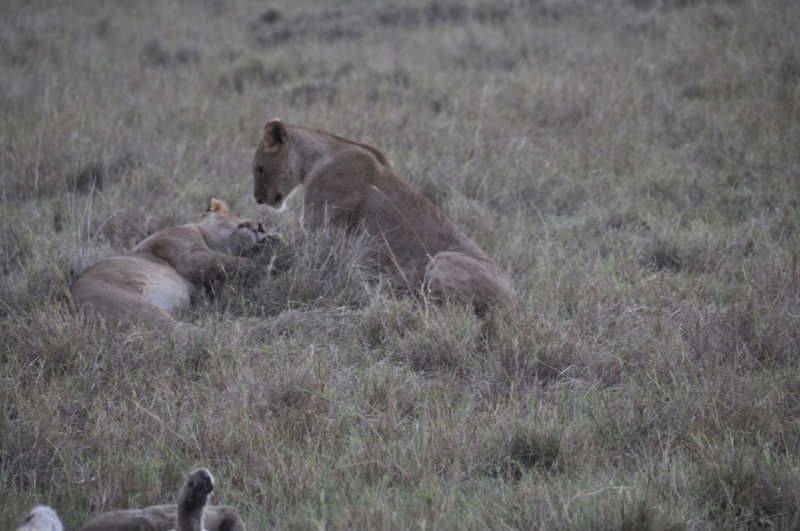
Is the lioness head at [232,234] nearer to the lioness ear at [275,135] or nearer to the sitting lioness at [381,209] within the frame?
the sitting lioness at [381,209]

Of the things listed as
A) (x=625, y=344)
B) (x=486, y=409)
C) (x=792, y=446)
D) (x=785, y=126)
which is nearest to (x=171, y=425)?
(x=486, y=409)

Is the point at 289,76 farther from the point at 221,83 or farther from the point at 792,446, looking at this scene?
the point at 792,446

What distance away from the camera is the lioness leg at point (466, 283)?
15.1 ft

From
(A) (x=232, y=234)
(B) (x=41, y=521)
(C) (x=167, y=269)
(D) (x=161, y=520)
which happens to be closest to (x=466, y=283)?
(A) (x=232, y=234)

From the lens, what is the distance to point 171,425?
3.45m

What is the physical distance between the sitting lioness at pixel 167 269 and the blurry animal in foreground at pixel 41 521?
171 centimetres

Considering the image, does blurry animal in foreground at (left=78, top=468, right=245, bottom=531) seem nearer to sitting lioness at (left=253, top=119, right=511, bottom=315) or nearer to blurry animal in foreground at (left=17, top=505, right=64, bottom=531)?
blurry animal in foreground at (left=17, top=505, right=64, bottom=531)

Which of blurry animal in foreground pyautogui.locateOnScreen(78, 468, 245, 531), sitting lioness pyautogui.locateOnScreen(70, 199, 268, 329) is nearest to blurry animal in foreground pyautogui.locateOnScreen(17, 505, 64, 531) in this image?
blurry animal in foreground pyautogui.locateOnScreen(78, 468, 245, 531)

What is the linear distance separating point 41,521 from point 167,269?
2.54 metres

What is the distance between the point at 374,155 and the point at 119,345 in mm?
2182

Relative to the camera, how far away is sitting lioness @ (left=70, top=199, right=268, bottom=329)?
448 centimetres

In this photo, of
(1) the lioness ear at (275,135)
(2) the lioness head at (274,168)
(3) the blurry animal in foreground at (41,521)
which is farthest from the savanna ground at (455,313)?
(1) the lioness ear at (275,135)

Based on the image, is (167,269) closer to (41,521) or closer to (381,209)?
(381,209)

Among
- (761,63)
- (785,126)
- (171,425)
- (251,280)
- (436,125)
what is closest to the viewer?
(171,425)
